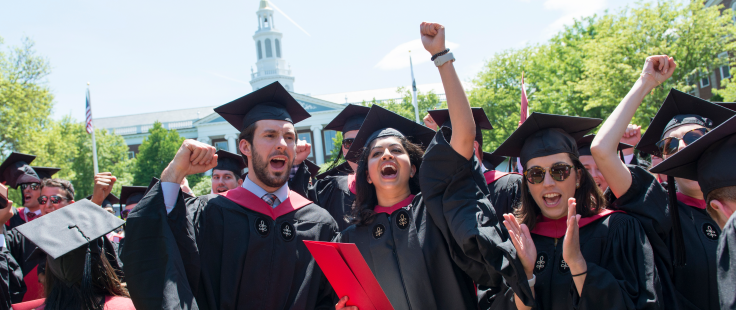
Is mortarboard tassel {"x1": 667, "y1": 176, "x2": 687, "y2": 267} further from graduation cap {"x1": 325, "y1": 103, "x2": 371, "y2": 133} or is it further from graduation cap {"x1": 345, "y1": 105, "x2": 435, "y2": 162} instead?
graduation cap {"x1": 325, "y1": 103, "x2": 371, "y2": 133}

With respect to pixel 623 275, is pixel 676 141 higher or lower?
higher

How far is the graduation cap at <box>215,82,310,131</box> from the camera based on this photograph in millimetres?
3439

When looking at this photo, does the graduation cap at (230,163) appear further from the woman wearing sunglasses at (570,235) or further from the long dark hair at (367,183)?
the woman wearing sunglasses at (570,235)

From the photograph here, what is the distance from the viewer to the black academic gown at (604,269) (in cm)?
231

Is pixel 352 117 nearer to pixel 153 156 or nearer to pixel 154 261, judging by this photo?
pixel 154 261

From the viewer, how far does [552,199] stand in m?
2.83

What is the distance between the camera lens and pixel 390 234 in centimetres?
288

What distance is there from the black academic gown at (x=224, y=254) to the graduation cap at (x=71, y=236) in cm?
38

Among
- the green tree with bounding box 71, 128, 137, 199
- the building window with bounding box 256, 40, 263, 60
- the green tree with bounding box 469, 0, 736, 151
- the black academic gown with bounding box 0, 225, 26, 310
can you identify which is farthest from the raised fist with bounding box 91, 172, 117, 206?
the building window with bounding box 256, 40, 263, 60

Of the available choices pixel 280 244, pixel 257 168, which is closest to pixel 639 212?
pixel 280 244

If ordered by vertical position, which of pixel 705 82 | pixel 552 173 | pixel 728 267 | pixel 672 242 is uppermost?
pixel 705 82

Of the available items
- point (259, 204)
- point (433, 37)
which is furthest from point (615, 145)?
point (259, 204)

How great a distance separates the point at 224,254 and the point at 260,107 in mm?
1098

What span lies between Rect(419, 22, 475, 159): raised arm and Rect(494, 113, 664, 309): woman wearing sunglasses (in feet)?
1.47
